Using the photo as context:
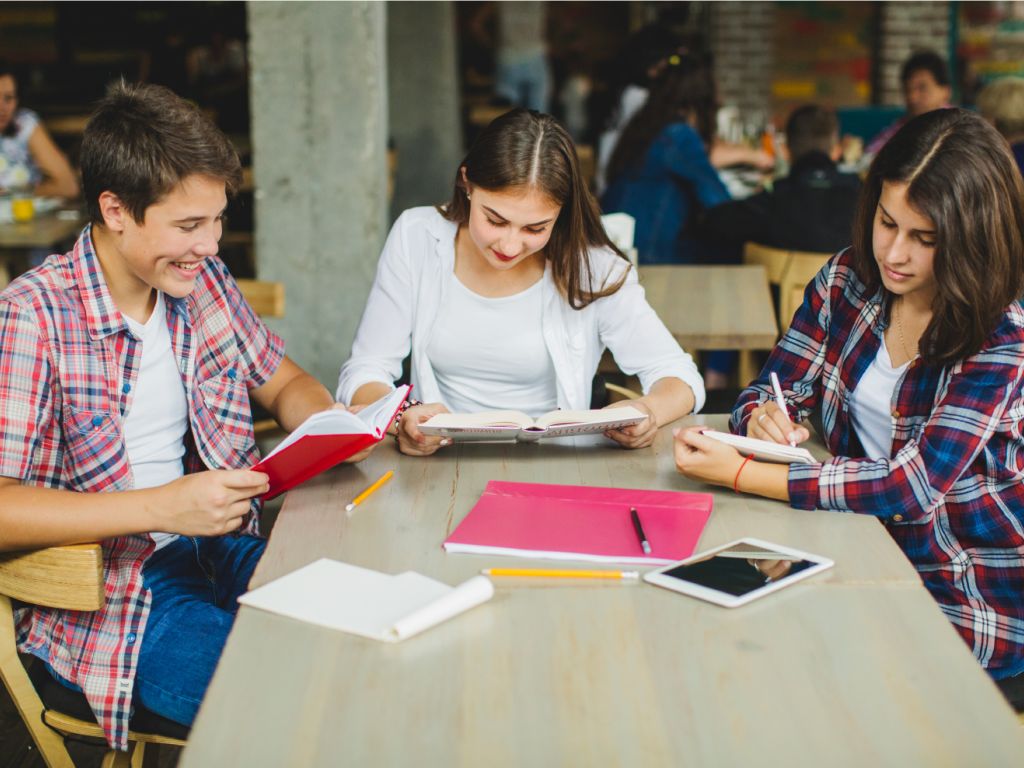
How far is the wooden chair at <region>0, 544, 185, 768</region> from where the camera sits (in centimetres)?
163

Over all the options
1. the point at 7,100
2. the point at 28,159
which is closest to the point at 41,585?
the point at 7,100

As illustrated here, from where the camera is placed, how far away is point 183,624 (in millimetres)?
1792

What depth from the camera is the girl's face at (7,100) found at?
197 inches

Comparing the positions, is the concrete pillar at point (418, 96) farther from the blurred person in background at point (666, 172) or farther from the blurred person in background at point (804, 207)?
the blurred person in background at point (804, 207)

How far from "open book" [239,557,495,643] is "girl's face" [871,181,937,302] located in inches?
36.4

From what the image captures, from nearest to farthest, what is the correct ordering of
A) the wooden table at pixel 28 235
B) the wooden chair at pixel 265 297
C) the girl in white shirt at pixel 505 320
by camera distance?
the girl in white shirt at pixel 505 320 < the wooden chair at pixel 265 297 < the wooden table at pixel 28 235

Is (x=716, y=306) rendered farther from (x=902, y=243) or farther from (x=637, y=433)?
(x=902, y=243)

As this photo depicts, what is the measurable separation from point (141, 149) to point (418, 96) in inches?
247

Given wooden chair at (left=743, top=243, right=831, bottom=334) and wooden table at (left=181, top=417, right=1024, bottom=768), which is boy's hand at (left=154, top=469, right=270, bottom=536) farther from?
wooden chair at (left=743, top=243, right=831, bottom=334)

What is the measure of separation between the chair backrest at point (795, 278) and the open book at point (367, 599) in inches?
108

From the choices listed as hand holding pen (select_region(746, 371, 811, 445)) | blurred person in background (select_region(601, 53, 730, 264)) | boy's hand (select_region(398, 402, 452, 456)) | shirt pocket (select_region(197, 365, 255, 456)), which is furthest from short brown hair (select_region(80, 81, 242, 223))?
blurred person in background (select_region(601, 53, 730, 264))

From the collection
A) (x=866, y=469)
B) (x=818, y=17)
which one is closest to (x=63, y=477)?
(x=866, y=469)

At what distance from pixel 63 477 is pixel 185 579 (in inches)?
11.3

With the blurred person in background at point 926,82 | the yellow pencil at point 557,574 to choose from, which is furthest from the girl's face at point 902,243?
the blurred person in background at point 926,82
